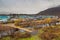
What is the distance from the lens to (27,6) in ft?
6.61

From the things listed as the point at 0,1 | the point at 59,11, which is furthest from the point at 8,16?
the point at 59,11

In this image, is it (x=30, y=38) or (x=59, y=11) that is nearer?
(x=30, y=38)

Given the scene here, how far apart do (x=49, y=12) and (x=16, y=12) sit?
427mm

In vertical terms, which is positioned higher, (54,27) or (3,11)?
(3,11)

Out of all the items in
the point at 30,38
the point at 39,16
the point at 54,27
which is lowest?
the point at 30,38

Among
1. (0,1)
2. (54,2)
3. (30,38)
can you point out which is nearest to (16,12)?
(0,1)

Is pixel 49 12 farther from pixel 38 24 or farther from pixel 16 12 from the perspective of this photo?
pixel 16 12

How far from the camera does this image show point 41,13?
2.02 meters

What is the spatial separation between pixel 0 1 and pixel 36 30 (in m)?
0.59

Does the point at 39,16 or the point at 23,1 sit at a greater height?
the point at 23,1

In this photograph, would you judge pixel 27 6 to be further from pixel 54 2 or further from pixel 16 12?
pixel 54 2

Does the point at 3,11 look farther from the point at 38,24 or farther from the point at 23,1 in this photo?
the point at 38,24

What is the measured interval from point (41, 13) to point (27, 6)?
0.67ft

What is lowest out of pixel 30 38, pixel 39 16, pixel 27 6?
pixel 30 38
